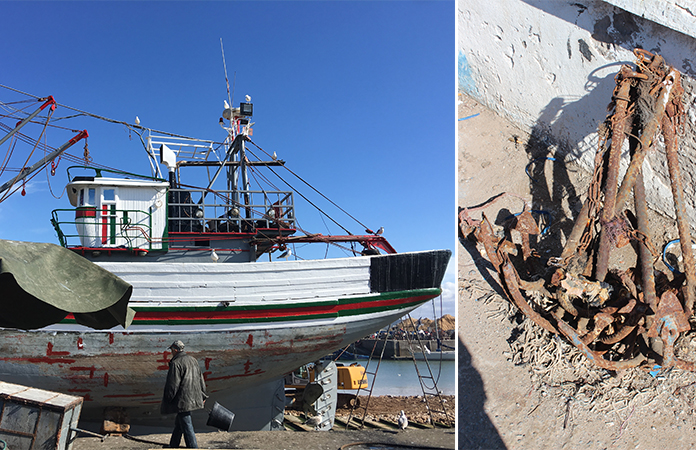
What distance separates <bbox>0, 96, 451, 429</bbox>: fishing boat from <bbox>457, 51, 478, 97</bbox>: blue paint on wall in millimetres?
4904

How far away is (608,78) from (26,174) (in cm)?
1173

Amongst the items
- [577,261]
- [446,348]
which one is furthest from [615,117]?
[446,348]

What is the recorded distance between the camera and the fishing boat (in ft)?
27.8

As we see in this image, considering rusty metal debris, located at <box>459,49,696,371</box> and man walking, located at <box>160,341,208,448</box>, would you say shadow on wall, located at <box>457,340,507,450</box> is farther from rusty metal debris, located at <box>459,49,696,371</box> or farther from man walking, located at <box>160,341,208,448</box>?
man walking, located at <box>160,341,208,448</box>

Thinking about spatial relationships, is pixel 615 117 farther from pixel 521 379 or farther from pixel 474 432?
pixel 474 432

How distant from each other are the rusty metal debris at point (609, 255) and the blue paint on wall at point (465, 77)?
139 cm

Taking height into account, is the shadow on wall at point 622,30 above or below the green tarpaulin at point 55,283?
above

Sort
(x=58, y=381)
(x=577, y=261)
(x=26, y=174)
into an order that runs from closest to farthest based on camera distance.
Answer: (x=577, y=261) < (x=58, y=381) < (x=26, y=174)

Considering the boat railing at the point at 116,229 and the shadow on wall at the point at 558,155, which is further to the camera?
the boat railing at the point at 116,229

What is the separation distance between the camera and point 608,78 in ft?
15.6

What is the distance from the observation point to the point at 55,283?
3250 millimetres

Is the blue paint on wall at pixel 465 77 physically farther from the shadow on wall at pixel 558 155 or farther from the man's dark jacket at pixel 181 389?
the man's dark jacket at pixel 181 389

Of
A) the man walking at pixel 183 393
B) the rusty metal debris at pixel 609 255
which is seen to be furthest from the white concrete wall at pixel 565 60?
the man walking at pixel 183 393

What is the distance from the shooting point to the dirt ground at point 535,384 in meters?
3.82
